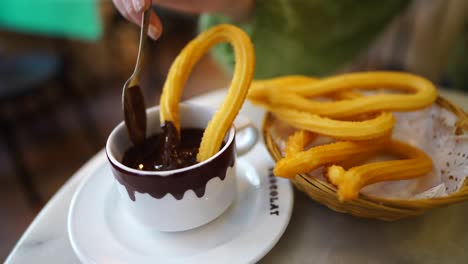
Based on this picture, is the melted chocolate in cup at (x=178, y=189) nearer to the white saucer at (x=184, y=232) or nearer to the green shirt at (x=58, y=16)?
the white saucer at (x=184, y=232)

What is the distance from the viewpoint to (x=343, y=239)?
0.37 metres

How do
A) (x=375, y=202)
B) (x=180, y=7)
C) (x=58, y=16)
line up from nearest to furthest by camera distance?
(x=375, y=202) < (x=180, y=7) < (x=58, y=16)

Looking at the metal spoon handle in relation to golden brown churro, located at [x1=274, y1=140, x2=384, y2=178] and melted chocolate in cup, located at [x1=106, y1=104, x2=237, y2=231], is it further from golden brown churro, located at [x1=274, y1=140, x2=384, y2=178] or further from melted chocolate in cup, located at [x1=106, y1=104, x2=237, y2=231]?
golden brown churro, located at [x1=274, y1=140, x2=384, y2=178]

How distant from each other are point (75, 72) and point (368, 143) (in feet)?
4.75

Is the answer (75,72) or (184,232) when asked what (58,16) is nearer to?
(75,72)

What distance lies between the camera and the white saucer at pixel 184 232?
1.08 feet

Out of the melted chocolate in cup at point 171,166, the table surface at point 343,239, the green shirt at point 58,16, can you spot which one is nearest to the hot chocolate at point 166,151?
the melted chocolate in cup at point 171,166

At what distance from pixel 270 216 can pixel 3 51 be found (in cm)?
148

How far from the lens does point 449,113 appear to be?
0.43 meters

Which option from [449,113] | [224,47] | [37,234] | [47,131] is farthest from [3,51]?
[449,113]

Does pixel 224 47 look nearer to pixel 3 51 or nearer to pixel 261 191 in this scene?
pixel 261 191

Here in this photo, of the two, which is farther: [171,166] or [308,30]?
[308,30]

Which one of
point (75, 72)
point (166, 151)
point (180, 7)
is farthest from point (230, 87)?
point (75, 72)

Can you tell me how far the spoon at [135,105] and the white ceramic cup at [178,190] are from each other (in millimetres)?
17
